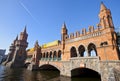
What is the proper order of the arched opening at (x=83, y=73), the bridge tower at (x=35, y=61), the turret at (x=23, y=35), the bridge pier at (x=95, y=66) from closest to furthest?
1. the bridge pier at (x=95, y=66)
2. the arched opening at (x=83, y=73)
3. the bridge tower at (x=35, y=61)
4. the turret at (x=23, y=35)

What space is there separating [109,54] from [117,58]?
1.31m

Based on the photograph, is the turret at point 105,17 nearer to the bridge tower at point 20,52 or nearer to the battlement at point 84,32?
the battlement at point 84,32

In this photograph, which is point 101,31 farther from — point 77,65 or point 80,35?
point 77,65

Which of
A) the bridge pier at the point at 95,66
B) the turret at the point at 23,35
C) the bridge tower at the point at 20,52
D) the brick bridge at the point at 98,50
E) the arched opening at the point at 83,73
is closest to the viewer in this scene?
the bridge pier at the point at 95,66

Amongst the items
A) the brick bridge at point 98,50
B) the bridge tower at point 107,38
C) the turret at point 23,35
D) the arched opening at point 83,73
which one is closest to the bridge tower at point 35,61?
the brick bridge at point 98,50

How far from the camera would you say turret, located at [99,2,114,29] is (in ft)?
53.7

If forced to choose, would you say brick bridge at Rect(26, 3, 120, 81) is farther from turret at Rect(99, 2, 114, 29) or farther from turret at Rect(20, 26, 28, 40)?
turret at Rect(20, 26, 28, 40)

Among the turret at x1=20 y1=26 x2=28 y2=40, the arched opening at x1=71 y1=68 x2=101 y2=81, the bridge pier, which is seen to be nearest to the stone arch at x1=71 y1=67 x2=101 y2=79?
the arched opening at x1=71 y1=68 x2=101 y2=81

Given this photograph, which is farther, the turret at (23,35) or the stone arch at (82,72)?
the turret at (23,35)

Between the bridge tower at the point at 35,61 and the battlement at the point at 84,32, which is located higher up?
the battlement at the point at 84,32

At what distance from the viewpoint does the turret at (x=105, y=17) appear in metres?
16.4

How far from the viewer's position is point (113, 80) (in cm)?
1099

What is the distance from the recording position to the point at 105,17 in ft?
55.9

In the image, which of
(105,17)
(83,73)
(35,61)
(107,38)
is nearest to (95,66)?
(107,38)
